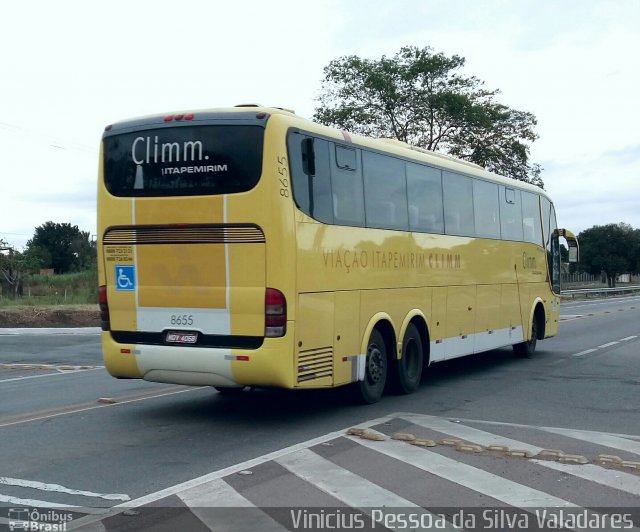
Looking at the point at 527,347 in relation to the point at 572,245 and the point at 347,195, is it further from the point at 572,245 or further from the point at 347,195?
the point at 347,195

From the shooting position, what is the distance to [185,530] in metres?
5.75

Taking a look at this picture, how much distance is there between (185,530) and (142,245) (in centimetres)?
488

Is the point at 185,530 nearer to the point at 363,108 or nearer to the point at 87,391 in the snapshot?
the point at 87,391

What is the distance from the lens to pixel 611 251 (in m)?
91.1

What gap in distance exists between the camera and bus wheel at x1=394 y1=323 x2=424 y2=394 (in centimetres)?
1209

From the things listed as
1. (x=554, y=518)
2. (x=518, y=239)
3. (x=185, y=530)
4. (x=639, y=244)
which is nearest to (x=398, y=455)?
(x=554, y=518)

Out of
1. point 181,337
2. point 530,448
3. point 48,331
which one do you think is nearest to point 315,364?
point 181,337

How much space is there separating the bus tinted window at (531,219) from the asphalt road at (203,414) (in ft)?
8.40

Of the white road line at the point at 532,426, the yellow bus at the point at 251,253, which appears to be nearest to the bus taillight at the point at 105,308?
the yellow bus at the point at 251,253

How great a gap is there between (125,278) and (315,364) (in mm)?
2529

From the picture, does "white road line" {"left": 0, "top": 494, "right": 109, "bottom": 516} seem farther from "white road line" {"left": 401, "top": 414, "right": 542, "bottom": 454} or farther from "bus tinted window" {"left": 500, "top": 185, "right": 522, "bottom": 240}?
"bus tinted window" {"left": 500, "top": 185, "right": 522, "bottom": 240}

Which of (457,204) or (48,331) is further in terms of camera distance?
(48,331)

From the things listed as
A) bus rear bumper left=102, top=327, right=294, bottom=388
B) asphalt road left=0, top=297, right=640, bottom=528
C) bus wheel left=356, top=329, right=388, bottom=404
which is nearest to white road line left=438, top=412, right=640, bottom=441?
asphalt road left=0, top=297, right=640, bottom=528

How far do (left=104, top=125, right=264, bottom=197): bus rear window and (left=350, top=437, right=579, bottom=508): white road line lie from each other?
10.7 ft
